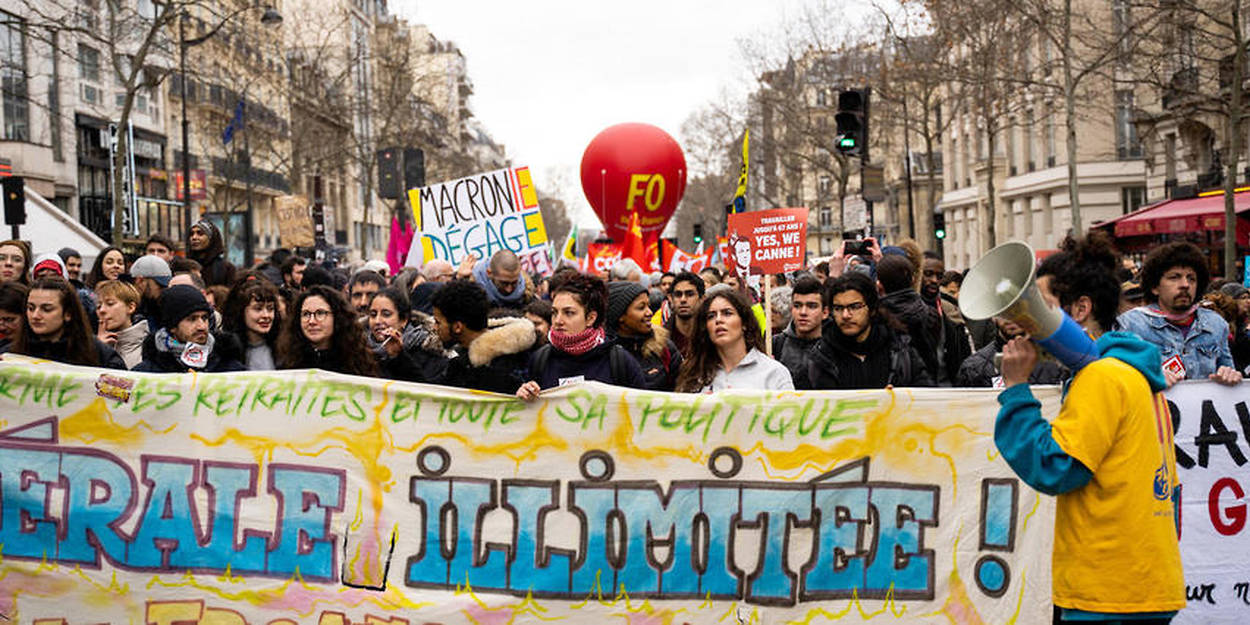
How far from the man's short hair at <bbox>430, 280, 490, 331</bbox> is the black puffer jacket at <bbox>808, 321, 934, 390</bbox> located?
1.56m

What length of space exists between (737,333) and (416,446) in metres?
1.48

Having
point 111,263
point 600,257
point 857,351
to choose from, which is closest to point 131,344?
point 111,263

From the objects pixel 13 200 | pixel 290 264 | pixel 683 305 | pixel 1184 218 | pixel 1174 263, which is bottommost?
pixel 683 305

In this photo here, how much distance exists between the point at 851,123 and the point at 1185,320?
8483 millimetres

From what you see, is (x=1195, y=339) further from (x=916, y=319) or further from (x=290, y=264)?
(x=290, y=264)

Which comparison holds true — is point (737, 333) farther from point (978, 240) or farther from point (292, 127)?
point (978, 240)

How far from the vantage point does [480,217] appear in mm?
12820

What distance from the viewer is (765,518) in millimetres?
4727

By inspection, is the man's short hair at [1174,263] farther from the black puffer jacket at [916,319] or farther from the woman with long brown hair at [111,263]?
the woman with long brown hair at [111,263]

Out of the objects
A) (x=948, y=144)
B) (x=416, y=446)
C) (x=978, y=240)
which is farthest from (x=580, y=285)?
(x=948, y=144)

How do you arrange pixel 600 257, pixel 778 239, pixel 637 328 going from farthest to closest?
1. pixel 600 257
2. pixel 778 239
3. pixel 637 328

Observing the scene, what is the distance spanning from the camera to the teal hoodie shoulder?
322 cm

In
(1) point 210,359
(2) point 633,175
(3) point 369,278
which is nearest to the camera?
(1) point 210,359

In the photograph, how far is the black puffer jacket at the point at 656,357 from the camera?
604cm
